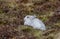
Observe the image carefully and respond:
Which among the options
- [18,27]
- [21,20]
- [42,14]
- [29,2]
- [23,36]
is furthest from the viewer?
[29,2]

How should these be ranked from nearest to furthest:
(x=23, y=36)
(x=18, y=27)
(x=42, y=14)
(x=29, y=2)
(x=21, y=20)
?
(x=23, y=36) → (x=18, y=27) → (x=21, y=20) → (x=42, y=14) → (x=29, y=2)

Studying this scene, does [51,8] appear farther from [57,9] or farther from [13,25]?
[13,25]

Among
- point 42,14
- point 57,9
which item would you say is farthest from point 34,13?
point 57,9

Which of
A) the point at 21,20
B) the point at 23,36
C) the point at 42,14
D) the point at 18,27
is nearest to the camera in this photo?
the point at 23,36

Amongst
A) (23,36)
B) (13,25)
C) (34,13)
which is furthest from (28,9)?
(23,36)

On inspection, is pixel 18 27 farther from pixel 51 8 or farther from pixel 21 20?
pixel 51 8

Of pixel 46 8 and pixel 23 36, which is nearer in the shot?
pixel 23 36
